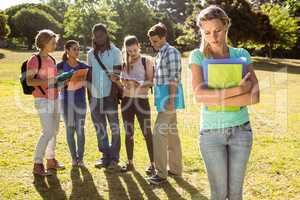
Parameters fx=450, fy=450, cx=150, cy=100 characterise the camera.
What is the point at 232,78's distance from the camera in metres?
4.34

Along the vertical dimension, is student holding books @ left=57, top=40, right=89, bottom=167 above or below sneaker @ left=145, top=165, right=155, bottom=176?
above

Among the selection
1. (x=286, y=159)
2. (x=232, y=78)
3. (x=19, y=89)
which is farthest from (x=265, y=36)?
(x=232, y=78)

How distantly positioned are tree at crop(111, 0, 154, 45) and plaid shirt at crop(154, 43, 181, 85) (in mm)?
63854

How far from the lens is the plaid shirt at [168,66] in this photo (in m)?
7.05

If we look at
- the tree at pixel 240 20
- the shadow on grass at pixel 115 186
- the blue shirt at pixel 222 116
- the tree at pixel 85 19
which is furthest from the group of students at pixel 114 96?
the tree at pixel 85 19

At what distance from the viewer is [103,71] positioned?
315 inches

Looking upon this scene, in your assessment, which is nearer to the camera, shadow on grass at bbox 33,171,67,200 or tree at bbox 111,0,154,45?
shadow on grass at bbox 33,171,67,200

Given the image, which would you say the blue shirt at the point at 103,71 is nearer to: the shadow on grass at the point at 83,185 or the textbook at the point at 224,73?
the shadow on grass at the point at 83,185

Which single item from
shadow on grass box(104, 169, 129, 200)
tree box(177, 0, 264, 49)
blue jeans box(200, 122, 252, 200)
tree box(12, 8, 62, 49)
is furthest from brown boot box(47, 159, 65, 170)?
tree box(12, 8, 62, 49)

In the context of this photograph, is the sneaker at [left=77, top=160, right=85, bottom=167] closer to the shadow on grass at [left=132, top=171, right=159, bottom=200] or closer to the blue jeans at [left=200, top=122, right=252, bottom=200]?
the shadow on grass at [left=132, top=171, right=159, bottom=200]

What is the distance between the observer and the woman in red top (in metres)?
7.39

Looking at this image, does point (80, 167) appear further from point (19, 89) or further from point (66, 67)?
point (19, 89)

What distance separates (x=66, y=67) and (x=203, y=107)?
427 cm

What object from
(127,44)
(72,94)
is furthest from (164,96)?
(72,94)
